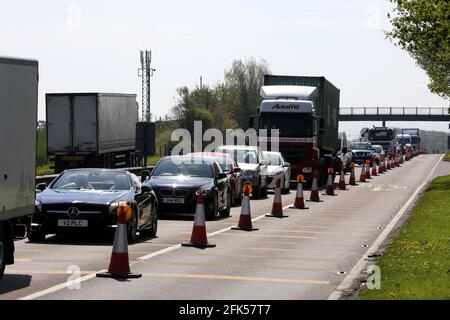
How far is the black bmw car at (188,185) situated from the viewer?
88.2 ft

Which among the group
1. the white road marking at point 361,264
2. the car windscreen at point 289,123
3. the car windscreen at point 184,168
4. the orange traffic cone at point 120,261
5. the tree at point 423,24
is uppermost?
the tree at point 423,24

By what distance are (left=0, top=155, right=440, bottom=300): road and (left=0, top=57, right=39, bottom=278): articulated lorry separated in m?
0.60

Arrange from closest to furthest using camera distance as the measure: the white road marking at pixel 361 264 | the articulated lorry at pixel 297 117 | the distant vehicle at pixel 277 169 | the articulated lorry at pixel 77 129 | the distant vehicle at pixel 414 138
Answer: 1. the white road marking at pixel 361 264
2. the distant vehicle at pixel 277 169
3. the articulated lorry at pixel 297 117
4. the articulated lorry at pixel 77 129
5. the distant vehicle at pixel 414 138

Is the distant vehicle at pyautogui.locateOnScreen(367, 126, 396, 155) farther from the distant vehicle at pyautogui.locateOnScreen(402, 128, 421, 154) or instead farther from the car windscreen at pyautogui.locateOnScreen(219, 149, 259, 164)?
the car windscreen at pyautogui.locateOnScreen(219, 149, 259, 164)

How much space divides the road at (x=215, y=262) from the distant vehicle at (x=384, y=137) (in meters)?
69.8

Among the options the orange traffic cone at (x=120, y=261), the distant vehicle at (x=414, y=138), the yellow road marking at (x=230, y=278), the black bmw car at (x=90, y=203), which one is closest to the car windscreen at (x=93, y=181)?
the black bmw car at (x=90, y=203)

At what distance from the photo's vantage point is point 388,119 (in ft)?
566

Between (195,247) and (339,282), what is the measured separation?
495 cm

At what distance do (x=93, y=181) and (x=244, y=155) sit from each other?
18605 millimetres

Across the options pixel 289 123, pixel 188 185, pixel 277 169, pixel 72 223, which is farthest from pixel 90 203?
pixel 289 123

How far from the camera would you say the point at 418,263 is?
16281 mm

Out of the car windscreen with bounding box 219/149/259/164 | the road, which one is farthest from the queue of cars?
the car windscreen with bounding box 219/149/259/164

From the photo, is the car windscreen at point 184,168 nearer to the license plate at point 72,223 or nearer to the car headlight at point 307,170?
the license plate at point 72,223

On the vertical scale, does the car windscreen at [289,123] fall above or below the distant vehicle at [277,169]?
above
